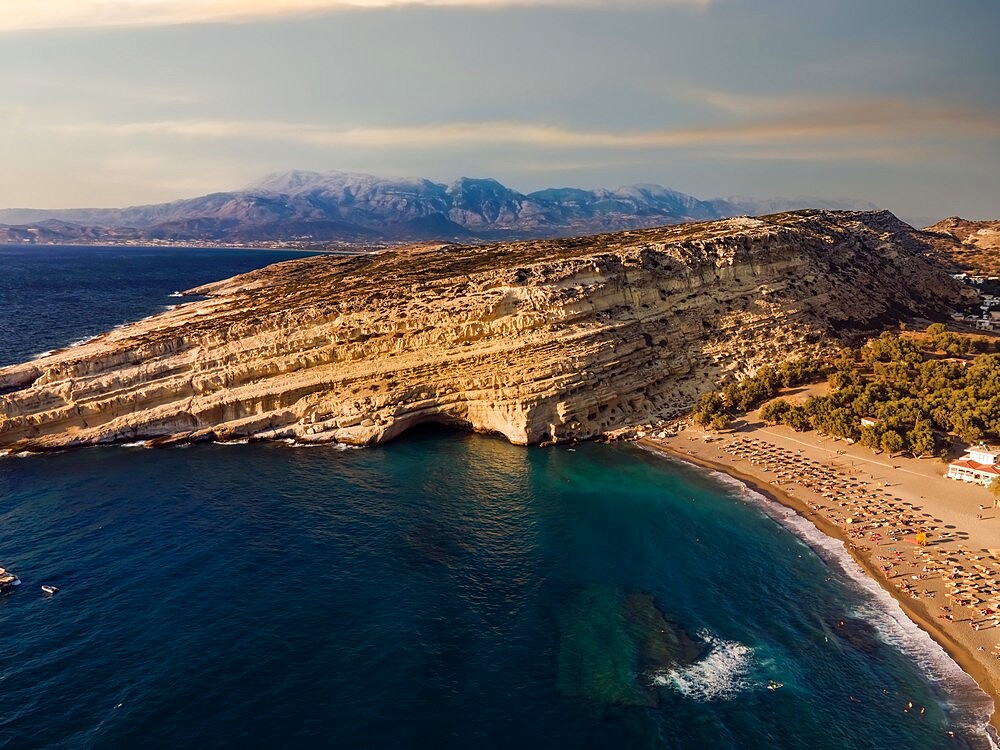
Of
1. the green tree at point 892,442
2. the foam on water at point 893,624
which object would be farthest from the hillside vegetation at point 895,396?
the foam on water at point 893,624

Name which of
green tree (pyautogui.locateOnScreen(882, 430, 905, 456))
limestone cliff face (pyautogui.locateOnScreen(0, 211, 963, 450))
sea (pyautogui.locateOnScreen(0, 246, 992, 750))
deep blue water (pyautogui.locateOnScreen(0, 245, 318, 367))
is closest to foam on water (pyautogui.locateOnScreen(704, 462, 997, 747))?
sea (pyautogui.locateOnScreen(0, 246, 992, 750))

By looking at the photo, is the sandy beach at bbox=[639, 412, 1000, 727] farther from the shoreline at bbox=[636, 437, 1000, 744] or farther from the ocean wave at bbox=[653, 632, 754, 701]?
the ocean wave at bbox=[653, 632, 754, 701]

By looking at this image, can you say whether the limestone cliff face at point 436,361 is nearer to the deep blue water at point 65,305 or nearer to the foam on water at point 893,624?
the foam on water at point 893,624

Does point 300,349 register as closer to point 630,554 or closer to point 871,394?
point 630,554

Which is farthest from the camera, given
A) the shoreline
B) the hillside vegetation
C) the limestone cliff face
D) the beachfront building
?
the limestone cliff face

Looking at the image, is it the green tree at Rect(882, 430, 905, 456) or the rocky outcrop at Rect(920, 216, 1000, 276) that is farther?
the rocky outcrop at Rect(920, 216, 1000, 276)
